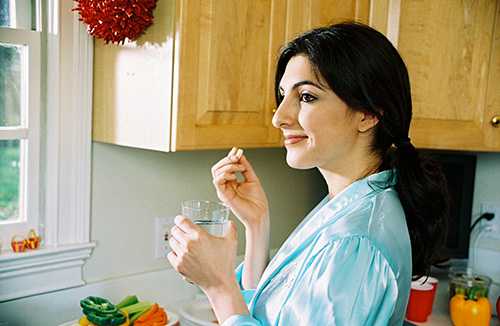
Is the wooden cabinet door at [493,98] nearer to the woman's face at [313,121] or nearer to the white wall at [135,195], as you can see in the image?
the white wall at [135,195]

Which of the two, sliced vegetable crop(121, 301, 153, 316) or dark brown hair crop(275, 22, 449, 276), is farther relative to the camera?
sliced vegetable crop(121, 301, 153, 316)

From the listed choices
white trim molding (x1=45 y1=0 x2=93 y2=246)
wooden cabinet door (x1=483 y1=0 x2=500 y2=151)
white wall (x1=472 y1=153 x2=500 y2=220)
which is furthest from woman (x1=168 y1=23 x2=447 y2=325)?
white wall (x1=472 y1=153 x2=500 y2=220)

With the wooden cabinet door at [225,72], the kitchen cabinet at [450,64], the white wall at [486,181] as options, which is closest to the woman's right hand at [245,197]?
the wooden cabinet door at [225,72]

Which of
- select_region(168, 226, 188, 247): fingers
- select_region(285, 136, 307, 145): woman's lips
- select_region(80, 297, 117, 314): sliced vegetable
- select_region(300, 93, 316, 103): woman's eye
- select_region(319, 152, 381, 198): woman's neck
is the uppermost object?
select_region(300, 93, 316, 103): woman's eye

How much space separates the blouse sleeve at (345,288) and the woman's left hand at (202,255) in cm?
12

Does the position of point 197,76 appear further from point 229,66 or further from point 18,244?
point 18,244

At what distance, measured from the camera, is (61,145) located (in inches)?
63.6

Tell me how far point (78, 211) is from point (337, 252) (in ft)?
3.01

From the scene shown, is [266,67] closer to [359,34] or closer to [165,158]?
[165,158]

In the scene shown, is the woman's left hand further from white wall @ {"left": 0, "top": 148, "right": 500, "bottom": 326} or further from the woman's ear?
white wall @ {"left": 0, "top": 148, "right": 500, "bottom": 326}

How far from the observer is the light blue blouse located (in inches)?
37.4

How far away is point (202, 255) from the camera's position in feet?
3.33

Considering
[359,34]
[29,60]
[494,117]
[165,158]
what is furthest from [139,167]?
[494,117]

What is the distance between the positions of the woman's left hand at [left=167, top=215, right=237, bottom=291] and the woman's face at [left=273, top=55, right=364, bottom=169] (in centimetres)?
22
